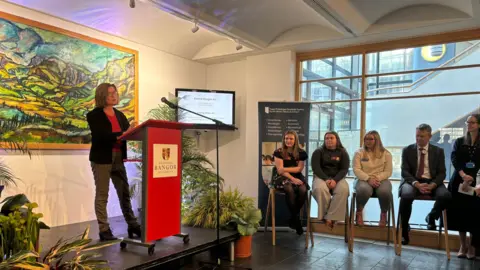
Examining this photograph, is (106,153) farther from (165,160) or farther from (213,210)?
(213,210)

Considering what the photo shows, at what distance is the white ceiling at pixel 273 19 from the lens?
4043 mm

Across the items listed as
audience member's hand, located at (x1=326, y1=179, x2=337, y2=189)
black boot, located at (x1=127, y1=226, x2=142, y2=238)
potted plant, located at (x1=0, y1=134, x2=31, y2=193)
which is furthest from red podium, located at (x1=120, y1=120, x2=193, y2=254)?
audience member's hand, located at (x1=326, y1=179, x2=337, y2=189)

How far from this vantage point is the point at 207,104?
5.76m

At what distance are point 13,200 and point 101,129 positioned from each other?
35.7 inches

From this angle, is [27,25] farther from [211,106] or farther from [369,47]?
[369,47]

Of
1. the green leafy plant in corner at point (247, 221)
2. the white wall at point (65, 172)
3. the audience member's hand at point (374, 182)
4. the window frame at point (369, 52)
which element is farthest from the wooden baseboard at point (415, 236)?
the white wall at point (65, 172)

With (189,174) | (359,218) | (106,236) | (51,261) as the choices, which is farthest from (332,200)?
(51,261)

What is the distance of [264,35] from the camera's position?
5184 mm

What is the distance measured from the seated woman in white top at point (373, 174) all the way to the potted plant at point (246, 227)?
1.23 meters

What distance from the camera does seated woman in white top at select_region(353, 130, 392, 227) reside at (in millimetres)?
4047

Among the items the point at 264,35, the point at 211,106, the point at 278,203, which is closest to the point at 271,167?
the point at 278,203

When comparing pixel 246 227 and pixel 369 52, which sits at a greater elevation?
pixel 369 52

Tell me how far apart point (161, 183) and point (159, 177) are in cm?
6

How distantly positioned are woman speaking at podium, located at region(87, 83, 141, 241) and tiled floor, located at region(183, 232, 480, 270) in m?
0.88
